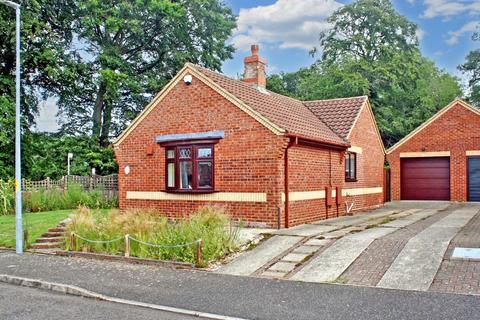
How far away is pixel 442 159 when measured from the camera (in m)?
27.8

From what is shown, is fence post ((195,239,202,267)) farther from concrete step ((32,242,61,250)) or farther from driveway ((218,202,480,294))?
concrete step ((32,242,61,250))

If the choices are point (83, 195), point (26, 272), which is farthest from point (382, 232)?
point (83, 195)

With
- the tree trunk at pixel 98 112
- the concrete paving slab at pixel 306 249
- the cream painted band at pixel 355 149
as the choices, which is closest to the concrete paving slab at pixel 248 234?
the concrete paving slab at pixel 306 249

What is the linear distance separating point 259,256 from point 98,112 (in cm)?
2726

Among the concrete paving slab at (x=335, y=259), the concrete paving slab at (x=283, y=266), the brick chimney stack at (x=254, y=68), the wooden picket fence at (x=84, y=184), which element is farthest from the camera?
the wooden picket fence at (x=84, y=184)

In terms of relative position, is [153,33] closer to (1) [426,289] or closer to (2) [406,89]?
(2) [406,89]

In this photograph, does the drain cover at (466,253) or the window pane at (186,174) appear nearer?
the drain cover at (466,253)

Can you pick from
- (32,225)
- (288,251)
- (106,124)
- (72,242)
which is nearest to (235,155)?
(288,251)

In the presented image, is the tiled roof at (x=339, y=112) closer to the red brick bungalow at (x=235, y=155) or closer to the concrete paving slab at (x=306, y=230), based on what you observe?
the red brick bungalow at (x=235, y=155)

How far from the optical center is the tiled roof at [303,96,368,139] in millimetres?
20625

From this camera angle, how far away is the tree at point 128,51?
33.5 metres

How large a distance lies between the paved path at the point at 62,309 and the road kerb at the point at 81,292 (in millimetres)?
115

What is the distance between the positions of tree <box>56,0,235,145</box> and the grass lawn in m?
14.4

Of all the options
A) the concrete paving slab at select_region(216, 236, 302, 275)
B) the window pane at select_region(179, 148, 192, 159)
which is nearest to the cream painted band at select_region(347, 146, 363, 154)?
the window pane at select_region(179, 148, 192, 159)
